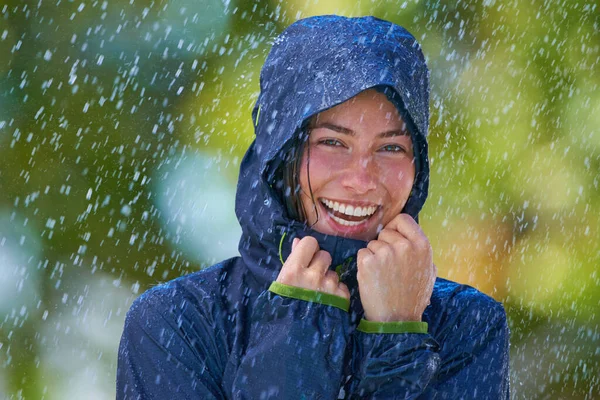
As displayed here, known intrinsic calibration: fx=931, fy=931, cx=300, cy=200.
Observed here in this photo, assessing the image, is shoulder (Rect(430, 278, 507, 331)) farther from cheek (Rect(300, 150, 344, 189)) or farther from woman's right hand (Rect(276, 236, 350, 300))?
cheek (Rect(300, 150, 344, 189))

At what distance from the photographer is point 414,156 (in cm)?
289

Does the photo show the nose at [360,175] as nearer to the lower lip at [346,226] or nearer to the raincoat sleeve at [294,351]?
the lower lip at [346,226]

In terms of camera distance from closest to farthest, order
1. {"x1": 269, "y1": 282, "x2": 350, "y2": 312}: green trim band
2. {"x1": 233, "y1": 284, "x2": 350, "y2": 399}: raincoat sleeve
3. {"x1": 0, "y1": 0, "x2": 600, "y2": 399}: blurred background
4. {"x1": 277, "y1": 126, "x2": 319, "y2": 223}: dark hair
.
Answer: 1. {"x1": 233, "y1": 284, "x2": 350, "y2": 399}: raincoat sleeve
2. {"x1": 269, "y1": 282, "x2": 350, "y2": 312}: green trim band
3. {"x1": 277, "y1": 126, "x2": 319, "y2": 223}: dark hair
4. {"x1": 0, "y1": 0, "x2": 600, "y2": 399}: blurred background

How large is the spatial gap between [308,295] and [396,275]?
0.27 meters

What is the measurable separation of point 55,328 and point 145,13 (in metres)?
2.08

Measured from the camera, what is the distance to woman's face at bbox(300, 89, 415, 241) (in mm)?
2762

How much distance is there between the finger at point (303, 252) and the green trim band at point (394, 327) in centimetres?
25

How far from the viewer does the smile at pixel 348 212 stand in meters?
2.80

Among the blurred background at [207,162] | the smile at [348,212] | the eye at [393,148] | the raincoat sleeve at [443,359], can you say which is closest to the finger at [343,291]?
the raincoat sleeve at [443,359]

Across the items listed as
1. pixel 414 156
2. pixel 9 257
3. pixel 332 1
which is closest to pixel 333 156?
pixel 414 156

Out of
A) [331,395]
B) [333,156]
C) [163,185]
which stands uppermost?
[333,156]

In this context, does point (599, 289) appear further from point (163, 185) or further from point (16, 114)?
point (16, 114)

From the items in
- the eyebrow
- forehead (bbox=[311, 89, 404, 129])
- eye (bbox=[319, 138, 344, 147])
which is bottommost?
eye (bbox=[319, 138, 344, 147])

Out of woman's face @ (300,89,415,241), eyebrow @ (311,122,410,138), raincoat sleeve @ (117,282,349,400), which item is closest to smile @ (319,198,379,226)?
woman's face @ (300,89,415,241)
